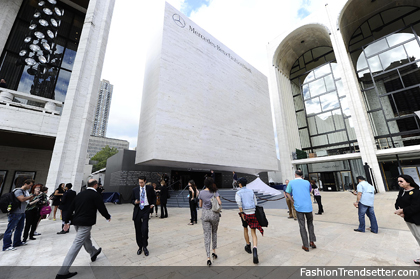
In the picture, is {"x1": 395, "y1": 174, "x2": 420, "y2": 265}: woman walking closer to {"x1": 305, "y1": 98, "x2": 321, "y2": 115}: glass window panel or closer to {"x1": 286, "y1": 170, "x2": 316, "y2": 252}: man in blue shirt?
{"x1": 286, "y1": 170, "x2": 316, "y2": 252}: man in blue shirt

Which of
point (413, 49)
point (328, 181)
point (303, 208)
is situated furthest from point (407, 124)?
point (303, 208)

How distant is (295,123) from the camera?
26.5 m

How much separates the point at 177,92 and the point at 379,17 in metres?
27.8

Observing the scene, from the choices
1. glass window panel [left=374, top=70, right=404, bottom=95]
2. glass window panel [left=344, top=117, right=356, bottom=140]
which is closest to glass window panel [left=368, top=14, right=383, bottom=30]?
glass window panel [left=374, top=70, right=404, bottom=95]

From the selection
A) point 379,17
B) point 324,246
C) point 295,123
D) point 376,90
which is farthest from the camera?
point 295,123

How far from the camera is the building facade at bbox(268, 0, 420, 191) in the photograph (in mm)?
17859

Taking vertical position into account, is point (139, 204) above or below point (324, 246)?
above

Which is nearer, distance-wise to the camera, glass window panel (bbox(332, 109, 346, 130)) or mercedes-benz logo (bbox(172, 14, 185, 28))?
mercedes-benz logo (bbox(172, 14, 185, 28))

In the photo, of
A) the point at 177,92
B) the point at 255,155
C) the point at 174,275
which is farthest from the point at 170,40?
the point at 174,275

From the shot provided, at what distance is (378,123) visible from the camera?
1984 cm

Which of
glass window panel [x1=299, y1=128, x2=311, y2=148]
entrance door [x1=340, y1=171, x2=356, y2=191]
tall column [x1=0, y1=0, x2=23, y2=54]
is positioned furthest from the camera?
glass window panel [x1=299, y1=128, x2=311, y2=148]

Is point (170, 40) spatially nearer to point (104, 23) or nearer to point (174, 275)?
point (104, 23)

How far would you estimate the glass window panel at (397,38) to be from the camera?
18.8 metres

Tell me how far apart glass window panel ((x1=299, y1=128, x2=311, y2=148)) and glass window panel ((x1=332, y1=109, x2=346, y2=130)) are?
398cm
